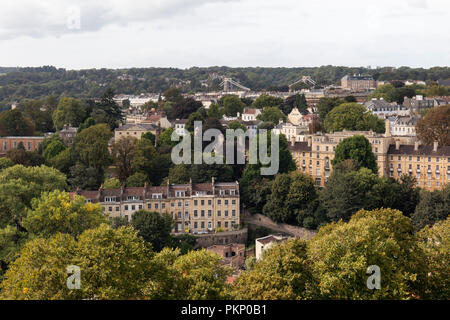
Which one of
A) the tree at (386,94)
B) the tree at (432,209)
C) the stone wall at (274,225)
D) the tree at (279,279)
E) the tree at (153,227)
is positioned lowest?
the stone wall at (274,225)

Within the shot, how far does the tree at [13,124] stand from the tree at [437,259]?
62696mm

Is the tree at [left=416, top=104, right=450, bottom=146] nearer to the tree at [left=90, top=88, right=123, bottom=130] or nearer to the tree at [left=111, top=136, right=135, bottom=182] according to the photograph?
the tree at [left=111, top=136, right=135, bottom=182]

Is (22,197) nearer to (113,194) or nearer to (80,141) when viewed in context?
(113,194)

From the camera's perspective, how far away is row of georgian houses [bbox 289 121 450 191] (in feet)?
184

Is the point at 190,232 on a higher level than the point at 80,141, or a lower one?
lower

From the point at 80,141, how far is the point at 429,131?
3716 centimetres

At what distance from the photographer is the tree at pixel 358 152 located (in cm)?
5600

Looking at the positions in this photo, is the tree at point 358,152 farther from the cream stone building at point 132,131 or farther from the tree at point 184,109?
the tree at point 184,109

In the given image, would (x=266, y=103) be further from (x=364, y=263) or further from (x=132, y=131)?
(x=364, y=263)

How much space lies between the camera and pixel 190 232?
5066 centimetres

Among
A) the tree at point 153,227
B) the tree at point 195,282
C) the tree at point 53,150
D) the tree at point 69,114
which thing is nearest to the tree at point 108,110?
the tree at point 69,114

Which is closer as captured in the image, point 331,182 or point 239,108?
point 331,182

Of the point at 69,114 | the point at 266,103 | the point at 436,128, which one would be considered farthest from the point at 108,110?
the point at 436,128
